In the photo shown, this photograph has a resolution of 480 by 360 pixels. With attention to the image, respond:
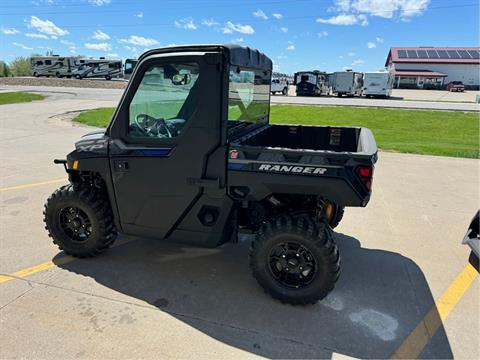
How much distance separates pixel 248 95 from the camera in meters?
3.91

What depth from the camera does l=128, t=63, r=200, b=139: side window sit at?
3246 mm

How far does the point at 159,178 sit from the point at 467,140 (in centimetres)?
1270

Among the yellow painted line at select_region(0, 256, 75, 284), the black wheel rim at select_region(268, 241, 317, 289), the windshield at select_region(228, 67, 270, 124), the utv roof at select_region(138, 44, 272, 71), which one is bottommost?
the yellow painted line at select_region(0, 256, 75, 284)

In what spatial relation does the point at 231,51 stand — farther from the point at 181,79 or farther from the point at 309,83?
the point at 309,83

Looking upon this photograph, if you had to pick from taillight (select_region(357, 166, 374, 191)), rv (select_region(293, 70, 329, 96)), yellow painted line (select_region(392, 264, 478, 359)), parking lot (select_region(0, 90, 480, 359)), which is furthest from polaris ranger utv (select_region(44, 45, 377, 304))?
rv (select_region(293, 70, 329, 96))

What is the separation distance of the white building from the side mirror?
62.6 metres

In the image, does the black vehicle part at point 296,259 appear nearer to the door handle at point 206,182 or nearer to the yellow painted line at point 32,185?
the door handle at point 206,182

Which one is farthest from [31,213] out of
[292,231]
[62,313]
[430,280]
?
[430,280]

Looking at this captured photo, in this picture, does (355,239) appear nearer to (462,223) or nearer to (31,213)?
(462,223)

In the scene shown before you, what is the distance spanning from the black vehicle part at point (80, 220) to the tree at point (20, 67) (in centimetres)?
7554

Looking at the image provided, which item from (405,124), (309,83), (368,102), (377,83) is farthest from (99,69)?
(405,124)

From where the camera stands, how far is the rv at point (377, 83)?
34.9 metres

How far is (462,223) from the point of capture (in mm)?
5246

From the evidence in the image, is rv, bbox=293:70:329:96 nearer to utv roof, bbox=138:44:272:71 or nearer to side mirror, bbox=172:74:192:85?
utv roof, bbox=138:44:272:71
